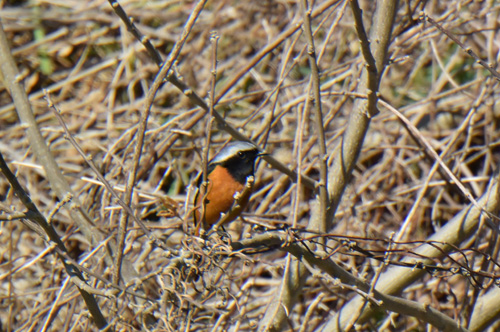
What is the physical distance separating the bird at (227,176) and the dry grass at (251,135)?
15 cm

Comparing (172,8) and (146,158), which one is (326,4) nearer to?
(146,158)

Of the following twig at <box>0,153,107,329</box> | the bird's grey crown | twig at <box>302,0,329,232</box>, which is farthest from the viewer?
the bird's grey crown

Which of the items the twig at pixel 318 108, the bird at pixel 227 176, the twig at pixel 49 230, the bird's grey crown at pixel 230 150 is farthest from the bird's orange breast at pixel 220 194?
the twig at pixel 49 230

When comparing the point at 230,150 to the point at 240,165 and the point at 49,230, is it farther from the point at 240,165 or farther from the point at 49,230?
the point at 49,230

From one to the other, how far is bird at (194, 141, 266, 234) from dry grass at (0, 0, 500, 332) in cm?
15

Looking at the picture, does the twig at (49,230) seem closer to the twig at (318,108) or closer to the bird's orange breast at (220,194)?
the twig at (318,108)

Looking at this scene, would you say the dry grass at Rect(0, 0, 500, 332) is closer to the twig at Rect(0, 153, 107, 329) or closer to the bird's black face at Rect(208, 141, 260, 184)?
the bird's black face at Rect(208, 141, 260, 184)

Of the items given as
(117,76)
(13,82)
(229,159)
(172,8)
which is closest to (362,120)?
(229,159)

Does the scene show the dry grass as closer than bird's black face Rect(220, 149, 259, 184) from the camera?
Yes

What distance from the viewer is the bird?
4.24m

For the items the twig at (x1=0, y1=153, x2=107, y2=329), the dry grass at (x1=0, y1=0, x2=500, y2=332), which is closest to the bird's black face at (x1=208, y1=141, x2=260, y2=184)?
the dry grass at (x1=0, y1=0, x2=500, y2=332)

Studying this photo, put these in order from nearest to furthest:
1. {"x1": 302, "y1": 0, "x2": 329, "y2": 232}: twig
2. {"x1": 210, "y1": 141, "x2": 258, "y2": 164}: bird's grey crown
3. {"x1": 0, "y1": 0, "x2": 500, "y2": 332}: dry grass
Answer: {"x1": 302, "y1": 0, "x2": 329, "y2": 232}: twig
{"x1": 0, "y1": 0, "x2": 500, "y2": 332}: dry grass
{"x1": 210, "y1": 141, "x2": 258, "y2": 164}: bird's grey crown

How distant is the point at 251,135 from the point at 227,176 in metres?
1.24

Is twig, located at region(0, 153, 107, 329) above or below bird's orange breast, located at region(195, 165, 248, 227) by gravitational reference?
below
